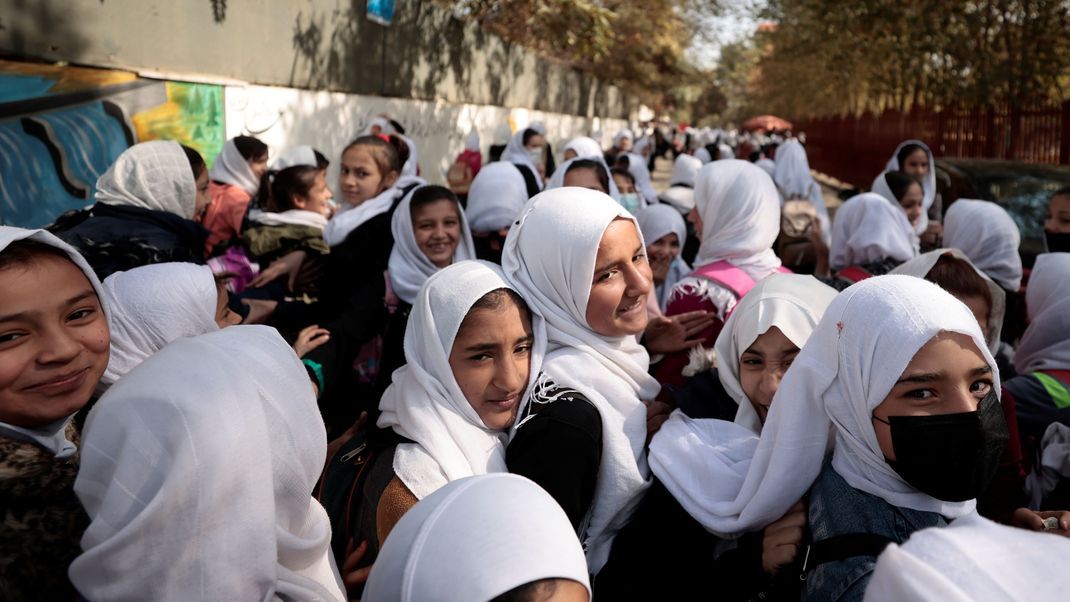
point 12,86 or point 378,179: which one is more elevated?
point 12,86

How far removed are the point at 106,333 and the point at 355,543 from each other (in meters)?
0.75

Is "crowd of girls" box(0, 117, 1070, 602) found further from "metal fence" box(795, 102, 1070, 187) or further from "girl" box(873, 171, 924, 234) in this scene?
"metal fence" box(795, 102, 1070, 187)

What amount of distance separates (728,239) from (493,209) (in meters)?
1.88

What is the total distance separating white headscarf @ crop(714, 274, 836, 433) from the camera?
203 cm

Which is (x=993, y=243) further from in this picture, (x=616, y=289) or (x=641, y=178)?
(x=641, y=178)

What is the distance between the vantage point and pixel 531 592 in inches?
43.9

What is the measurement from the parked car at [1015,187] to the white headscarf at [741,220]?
3.20 meters

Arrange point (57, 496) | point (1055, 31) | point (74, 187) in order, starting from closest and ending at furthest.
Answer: point (57, 496) < point (74, 187) < point (1055, 31)

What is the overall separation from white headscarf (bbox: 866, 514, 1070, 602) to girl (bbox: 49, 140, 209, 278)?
3.00 metres

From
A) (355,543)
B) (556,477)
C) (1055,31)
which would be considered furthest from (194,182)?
(1055,31)

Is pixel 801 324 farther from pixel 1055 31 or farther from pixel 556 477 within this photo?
pixel 1055 31

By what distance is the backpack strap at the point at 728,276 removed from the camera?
9.64 feet

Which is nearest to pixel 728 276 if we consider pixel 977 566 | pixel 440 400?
pixel 440 400

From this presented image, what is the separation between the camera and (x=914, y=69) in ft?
54.6
